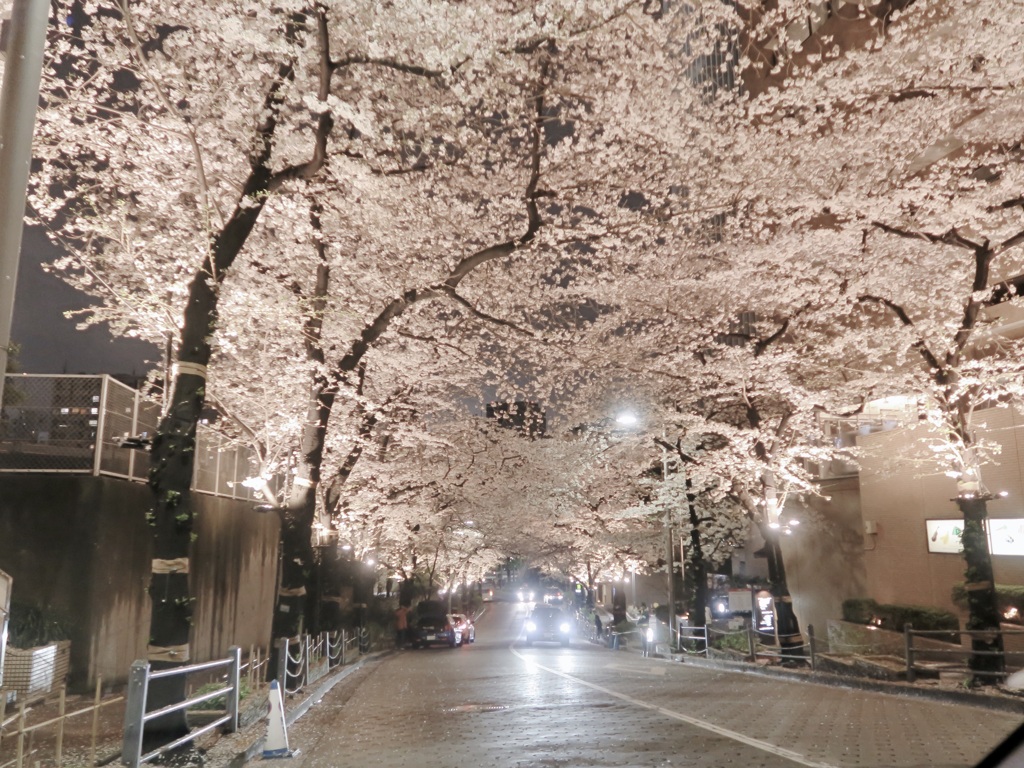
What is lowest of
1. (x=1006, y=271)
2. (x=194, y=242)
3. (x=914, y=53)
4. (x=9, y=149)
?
(x=9, y=149)

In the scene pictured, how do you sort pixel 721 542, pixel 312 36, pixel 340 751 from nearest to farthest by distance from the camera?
pixel 340 751, pixel 312 36, pixel 721 542

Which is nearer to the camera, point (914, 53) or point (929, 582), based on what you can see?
point (914, 53)

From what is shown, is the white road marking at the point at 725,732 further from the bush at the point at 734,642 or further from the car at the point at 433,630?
the car at the point at 433,630

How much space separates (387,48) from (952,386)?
11.4 m

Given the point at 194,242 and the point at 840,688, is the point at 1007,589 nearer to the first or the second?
the point at 840,688

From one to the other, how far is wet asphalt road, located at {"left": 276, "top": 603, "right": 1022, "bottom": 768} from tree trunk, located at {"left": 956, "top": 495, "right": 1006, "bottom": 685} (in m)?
1.75

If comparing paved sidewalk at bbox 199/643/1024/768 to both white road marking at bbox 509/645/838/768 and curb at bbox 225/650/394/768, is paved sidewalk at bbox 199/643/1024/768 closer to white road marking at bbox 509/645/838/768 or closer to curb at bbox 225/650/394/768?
curb at bbox 225/650/394/768

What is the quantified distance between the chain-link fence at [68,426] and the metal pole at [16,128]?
35.4 feet

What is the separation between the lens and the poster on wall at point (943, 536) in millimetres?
22991

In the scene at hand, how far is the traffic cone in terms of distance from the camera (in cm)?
955

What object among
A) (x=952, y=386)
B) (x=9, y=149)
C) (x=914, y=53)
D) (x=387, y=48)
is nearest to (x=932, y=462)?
(x=952, y=386)

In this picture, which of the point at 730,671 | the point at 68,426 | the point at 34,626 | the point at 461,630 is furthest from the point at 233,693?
the point at 461,630

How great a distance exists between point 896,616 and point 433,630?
2045 centimetres

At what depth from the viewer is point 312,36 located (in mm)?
11625
